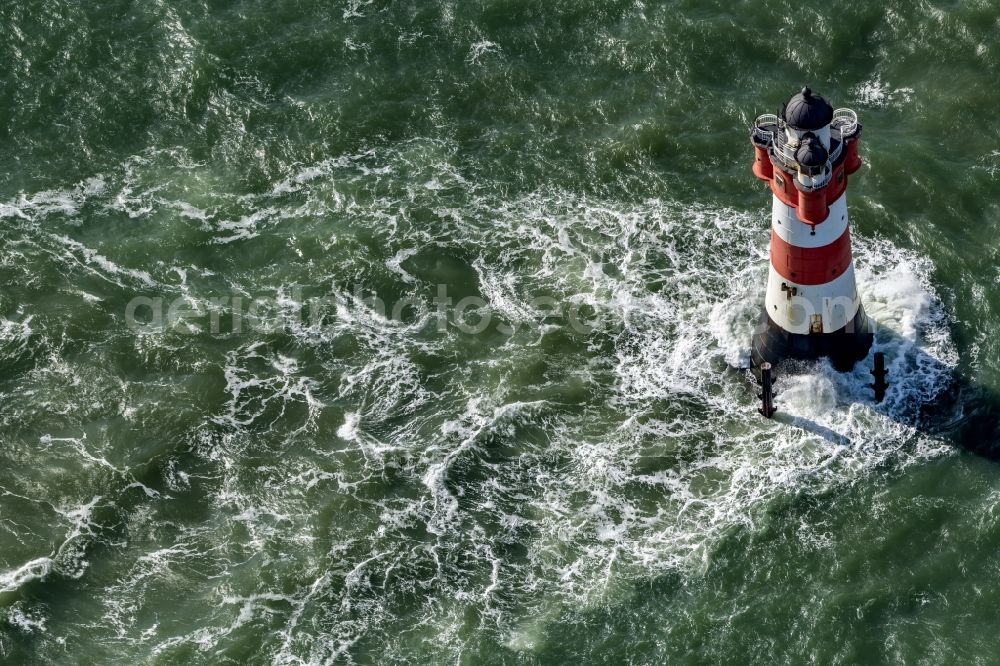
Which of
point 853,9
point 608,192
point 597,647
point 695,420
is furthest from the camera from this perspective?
point 853,9

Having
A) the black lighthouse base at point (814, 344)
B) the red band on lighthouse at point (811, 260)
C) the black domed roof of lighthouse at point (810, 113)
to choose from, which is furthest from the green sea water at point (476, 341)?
the black domed roof of lighthouse at point (810, 113)

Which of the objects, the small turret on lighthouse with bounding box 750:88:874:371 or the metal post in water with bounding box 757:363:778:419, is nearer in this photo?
the small turret on lighthouse with bounding box 750:88:874:371

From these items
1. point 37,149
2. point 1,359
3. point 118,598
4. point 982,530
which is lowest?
point 982,530

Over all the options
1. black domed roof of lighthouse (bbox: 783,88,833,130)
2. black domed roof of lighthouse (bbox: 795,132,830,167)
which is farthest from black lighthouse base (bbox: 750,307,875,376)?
black domed roof of lighthouse (bbox: 783,88,833,130)

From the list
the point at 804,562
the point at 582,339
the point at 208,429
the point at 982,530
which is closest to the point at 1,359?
the point at 208,429

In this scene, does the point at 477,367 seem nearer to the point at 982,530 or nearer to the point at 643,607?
the point at 643,607

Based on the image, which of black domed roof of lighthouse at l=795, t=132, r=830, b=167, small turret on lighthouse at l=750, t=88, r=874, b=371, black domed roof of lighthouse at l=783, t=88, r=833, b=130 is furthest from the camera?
small turret on lighthouse at l=750, t=88, r=874, b=371

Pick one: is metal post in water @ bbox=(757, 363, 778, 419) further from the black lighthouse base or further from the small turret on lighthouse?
the small turret on lighthouse
